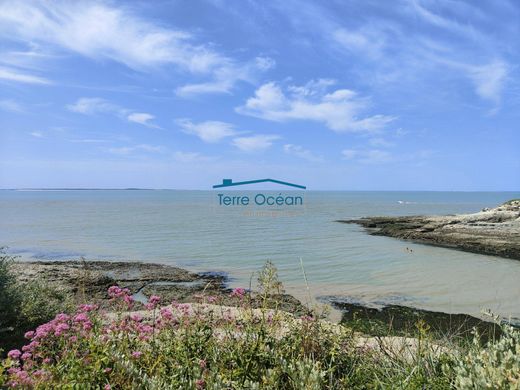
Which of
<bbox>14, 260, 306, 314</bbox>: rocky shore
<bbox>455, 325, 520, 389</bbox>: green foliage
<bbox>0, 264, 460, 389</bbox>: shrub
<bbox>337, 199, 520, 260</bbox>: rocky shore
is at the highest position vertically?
<bbox>455, 325, 520, 389</bbox>: green foliage

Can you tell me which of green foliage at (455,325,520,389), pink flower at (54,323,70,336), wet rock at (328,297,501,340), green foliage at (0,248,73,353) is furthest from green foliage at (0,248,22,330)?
wet rock at (328,297,501,340)

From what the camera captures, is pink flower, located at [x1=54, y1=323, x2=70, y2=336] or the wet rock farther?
the wet rock

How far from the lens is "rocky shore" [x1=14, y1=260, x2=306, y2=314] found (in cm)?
1230

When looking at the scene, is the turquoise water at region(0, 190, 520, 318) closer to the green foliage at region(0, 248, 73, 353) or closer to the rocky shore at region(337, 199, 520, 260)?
the rocky shore at region(337, 199, 520, 260)

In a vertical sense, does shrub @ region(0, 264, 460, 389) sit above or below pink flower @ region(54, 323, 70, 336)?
below

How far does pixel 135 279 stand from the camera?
15016 mm

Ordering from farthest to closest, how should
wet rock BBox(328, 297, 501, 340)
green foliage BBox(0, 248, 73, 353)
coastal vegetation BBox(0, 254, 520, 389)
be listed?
wet rock BBox(328, 297, 501, 340)
green foliage BBox(0, 248, 73, 353)
coastal vegetation BBox(0, 254, 520, 389)

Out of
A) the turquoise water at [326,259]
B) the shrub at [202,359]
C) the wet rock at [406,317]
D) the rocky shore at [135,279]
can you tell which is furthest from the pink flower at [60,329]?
the turquoise water at [326,259]

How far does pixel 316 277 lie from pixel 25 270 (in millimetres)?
11439

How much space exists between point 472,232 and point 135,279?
23182mm

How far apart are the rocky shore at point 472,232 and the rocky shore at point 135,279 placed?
16.0 m

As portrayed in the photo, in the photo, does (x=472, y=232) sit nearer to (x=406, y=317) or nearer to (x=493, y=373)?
(x=406, y=317)

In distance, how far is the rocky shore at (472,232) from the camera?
22.7 metres

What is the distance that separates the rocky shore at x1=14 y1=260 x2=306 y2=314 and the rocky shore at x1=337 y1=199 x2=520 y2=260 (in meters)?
16.0
